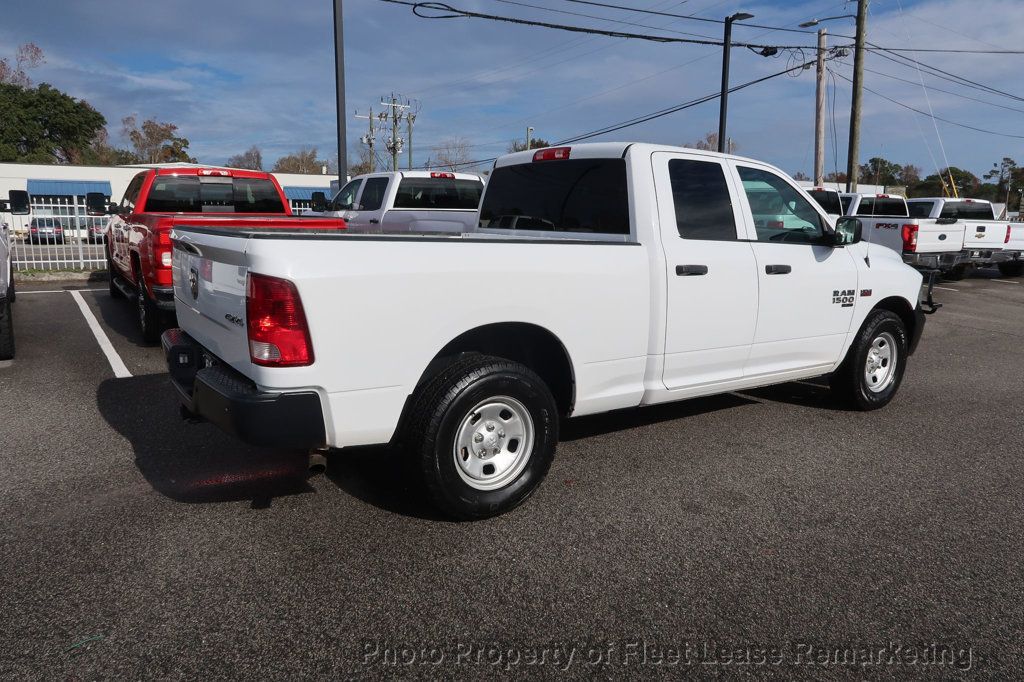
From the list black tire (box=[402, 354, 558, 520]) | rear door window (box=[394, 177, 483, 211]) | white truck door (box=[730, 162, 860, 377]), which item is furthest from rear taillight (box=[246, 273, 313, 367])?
rear door window (box=[394, 177, 483, 211])

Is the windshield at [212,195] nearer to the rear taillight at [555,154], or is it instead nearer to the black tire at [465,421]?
the rear taillight at [555,154]

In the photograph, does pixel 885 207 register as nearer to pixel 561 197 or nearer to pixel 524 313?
pixel 561 197

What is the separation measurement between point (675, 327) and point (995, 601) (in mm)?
2013

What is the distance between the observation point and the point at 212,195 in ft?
30.2

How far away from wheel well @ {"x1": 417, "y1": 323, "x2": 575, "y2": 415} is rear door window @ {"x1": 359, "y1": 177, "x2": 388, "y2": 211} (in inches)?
336

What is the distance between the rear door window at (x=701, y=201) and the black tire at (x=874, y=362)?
1723mm

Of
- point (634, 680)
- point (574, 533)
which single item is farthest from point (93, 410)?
point (634, 680)

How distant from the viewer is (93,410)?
18.3 feet

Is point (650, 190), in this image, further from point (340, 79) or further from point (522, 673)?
point (340, 79)

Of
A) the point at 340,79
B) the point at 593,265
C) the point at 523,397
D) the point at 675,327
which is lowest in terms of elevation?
the point at 523,397

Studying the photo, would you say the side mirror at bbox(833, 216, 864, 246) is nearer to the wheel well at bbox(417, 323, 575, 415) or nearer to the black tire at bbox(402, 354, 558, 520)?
the wheel well at bbox(417, 323, 575, 415)

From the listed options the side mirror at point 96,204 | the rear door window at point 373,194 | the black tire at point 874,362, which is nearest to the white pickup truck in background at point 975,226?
the black tire at point 874,362

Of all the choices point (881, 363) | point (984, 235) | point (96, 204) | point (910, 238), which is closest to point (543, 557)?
point (881, 363)

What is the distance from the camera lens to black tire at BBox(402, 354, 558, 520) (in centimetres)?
343
